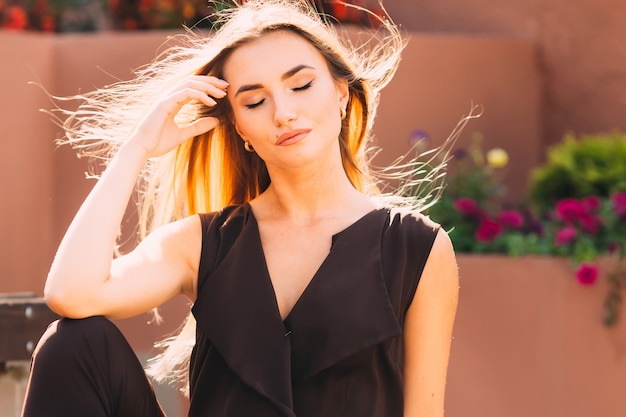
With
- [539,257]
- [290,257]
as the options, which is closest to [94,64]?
[539,257]

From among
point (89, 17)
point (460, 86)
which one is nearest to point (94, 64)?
point (89, 17)

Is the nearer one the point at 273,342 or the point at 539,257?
the point at 273,342

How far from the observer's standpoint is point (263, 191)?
303 centimetres

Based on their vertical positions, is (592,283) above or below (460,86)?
below

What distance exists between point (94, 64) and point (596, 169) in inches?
82.5

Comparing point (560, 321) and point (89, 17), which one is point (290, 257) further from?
point (89, 17)

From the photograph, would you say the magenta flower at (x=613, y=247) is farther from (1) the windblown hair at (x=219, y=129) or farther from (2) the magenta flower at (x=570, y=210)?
(1) the windblown hair at (x=219, y=129)

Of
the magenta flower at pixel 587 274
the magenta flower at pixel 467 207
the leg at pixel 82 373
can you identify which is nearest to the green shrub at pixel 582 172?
the magenta flower at pixel 467 207

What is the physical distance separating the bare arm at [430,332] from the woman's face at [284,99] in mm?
374

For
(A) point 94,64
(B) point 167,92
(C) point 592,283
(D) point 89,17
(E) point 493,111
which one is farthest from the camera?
(D) point 89,17

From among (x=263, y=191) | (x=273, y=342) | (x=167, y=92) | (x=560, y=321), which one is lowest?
(x=560, y=321)

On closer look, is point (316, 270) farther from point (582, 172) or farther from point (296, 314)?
point (582, 172)

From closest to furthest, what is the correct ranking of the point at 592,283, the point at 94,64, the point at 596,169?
1. the point at 592,283
2. the point at 596,169
3. the point at 94,64

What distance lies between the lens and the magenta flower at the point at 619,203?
423cm
